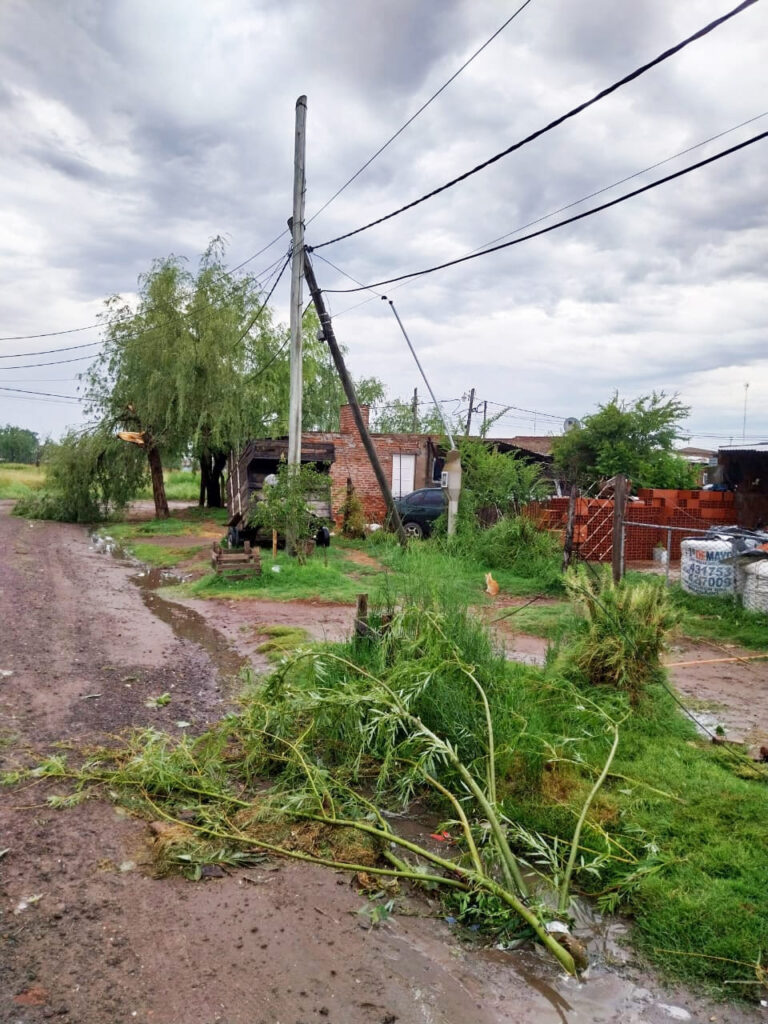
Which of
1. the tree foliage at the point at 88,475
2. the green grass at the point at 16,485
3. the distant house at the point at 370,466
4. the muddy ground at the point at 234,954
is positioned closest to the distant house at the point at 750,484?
the distant house at the point at 370,466

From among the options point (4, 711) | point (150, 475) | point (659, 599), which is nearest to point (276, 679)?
point (4, 711)

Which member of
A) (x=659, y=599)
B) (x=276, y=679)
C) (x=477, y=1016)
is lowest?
(x=477, y=1016)

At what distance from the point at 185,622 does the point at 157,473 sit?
15.6m

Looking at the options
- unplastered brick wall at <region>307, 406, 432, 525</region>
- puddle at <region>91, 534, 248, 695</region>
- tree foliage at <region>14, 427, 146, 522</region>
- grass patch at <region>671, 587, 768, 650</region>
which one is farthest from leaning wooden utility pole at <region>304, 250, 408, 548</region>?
tree foliage at <region>14, 427, 146, 522</region>

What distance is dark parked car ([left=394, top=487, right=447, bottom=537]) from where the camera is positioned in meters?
19.1

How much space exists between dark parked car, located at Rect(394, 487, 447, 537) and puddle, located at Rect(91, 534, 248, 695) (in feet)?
22.5

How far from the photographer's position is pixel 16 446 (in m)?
97.2

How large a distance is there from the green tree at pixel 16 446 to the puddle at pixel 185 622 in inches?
3553

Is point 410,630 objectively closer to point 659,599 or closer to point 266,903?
point 659,599

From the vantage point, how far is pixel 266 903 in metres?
3.35

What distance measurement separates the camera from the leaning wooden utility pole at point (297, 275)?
13.7 meters

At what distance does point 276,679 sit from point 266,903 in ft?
6.75

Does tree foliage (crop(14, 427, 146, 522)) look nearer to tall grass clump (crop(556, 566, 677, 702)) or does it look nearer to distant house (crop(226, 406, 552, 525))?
distant house (crop(226, 406, 552, 525))

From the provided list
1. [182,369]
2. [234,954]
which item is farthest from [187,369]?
[234,954]
